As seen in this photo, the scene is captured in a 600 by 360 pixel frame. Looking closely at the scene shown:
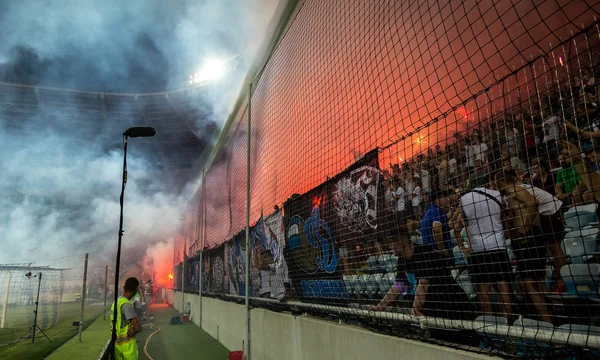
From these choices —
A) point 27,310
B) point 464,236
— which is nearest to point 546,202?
point 464,236

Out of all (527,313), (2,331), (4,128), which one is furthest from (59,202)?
(527,313)

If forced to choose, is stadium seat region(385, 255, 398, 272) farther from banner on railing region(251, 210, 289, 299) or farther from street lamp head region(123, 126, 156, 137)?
street lamp head region(123, 126, 156, 137)

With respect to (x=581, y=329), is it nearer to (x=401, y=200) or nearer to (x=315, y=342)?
(x=401, y=200)

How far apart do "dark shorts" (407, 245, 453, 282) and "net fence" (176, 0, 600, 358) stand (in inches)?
0.4

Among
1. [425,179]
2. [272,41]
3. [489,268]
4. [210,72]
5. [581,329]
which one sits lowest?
[581,329]

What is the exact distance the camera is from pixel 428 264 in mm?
2723

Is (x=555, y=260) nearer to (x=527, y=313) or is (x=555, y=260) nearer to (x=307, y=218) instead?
(x=527, y=313)

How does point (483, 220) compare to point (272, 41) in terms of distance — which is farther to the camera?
point (272, 41)

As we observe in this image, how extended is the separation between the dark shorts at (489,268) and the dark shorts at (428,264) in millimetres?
160

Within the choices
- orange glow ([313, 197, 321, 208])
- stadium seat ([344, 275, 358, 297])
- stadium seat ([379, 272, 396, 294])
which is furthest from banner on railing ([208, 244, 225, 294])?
stadium seat ([379, 272, 396, 294])

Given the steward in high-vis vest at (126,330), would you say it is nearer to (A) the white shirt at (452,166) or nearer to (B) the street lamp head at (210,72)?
(A) the white shirt at (452,166)

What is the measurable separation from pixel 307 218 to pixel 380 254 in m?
1.58

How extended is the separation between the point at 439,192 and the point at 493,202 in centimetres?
36

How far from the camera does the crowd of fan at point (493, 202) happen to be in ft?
7.49
